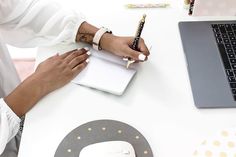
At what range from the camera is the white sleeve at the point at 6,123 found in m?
0.80

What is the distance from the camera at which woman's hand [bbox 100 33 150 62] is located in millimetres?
937

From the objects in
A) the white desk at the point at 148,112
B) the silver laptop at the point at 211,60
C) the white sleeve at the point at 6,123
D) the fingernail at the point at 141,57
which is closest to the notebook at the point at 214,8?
the silver laptop at the point at 211,60

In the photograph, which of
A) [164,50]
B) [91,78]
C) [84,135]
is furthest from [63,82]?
[164,50]

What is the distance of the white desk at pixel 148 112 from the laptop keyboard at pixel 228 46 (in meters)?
0.10

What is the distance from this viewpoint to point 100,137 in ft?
2.58

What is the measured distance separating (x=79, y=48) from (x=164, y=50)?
242 mm

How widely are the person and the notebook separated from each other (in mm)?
247

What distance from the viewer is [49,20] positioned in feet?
3.40

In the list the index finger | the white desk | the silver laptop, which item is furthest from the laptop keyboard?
the index finger

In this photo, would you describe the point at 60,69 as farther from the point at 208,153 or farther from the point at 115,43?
the point at 208,153

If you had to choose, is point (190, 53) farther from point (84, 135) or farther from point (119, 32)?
point (84, 135)

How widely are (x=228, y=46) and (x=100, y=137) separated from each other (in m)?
0.46

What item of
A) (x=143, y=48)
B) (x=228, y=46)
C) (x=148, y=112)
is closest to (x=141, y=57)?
(x=143, y=48)

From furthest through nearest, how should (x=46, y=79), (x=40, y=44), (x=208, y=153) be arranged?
1. (x=40, y=44)
2. (x=46, y=79)
3. (x=208, y=153)
